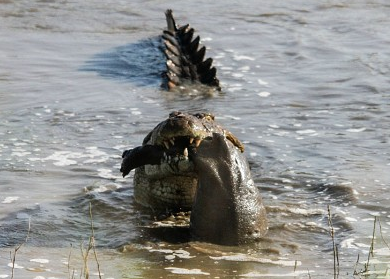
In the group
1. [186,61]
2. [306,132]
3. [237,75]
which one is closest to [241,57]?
[237,75]

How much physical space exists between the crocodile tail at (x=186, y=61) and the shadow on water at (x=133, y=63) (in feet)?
0.69

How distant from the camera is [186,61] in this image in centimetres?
1009

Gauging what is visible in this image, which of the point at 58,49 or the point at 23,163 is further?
the point at 58,49

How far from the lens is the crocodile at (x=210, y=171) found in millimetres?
5043

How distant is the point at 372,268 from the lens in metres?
4.82

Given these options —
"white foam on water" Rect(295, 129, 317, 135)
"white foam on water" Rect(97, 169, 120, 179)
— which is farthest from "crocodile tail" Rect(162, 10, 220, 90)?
"white foam on water" Rect(97, 169, 120, 179)

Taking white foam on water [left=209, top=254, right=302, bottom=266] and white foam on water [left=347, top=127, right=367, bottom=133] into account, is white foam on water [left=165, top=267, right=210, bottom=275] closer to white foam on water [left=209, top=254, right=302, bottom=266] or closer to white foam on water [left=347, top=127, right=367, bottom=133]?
white foam on water [left=209, top=254, right=302, bottom=266]

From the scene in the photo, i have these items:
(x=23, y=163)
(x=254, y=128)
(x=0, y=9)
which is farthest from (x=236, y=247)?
(x=0, y=9)

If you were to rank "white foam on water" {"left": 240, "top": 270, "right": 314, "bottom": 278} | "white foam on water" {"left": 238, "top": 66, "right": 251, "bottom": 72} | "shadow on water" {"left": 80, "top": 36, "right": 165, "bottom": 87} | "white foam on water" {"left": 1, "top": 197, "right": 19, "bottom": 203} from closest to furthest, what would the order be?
"white foam on water" {"left": 240, "top": 270, "right": 314, "bottom": 278} → "white foam on water" {"left": 1, "top": 197, "right": 19, "bottom": 203} → "shadow on water" {"left": 80, "top": 36, "right": 165, "bottom": 87} → "white foam on water" {"left": 238, "top": 66, "right": 251, "bottom": 72}

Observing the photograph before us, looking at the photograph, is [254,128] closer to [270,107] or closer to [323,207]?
[270,107]

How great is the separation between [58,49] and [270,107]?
330cm

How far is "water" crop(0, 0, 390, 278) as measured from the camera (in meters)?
5.15

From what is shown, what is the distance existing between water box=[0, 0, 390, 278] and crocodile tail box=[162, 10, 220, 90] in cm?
23

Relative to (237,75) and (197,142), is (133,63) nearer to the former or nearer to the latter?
(237,75)
